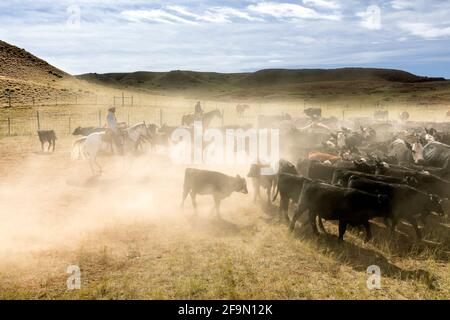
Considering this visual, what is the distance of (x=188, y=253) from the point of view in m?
8.40

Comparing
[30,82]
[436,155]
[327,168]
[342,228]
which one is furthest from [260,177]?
[30,82]

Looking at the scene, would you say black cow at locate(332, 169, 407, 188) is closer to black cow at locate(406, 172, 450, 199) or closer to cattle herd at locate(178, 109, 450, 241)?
cattle herd at locate(178, 109, 450, 241)

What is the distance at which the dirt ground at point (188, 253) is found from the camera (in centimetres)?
684

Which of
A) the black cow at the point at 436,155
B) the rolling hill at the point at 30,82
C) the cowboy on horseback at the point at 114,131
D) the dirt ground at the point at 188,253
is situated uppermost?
the rolling hill at the point at 30,82

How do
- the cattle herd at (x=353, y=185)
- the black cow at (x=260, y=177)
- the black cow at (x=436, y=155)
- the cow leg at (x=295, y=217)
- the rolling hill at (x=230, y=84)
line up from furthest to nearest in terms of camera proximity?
the rolling hill at (x=230, y=84) → the black cow at (x=436, y=155) → the black cow at (x=260, y=177) → the cow leg at (x=295, y=217) → the cattle herd at (x=353, y=185)

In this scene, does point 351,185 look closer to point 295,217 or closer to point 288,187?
point 288,187

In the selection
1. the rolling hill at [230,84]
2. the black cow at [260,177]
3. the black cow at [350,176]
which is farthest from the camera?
the rolling hill at [230,84]

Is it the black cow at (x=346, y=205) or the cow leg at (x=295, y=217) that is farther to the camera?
the cow leg at (x=295, y=217)

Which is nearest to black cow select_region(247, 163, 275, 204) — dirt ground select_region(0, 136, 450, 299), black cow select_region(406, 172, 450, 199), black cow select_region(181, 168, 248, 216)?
dirt ground select_region(0, 136, 450, 299)

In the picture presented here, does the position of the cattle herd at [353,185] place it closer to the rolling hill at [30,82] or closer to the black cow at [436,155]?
the black cow at [436,155]

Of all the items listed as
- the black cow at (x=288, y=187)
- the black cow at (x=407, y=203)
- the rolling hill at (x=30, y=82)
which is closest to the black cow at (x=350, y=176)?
the black cow at (x=407, y=203)

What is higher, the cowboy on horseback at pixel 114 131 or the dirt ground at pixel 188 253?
the cowboy on horseback at pixel 114 131

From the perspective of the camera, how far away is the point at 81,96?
202ft
